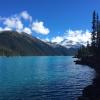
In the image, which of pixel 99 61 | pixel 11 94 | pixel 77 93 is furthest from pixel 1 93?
pixel 99 61

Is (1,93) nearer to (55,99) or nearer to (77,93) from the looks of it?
(55,99)

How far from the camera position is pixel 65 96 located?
44625 millimetres

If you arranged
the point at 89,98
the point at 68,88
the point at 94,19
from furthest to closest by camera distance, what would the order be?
the point at 94,19 → the point at 68,88 → the point at 89,98

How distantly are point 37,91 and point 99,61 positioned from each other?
179 feet

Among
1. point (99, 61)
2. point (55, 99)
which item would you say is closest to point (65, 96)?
point (55, 99)

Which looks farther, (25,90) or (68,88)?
(68,88)

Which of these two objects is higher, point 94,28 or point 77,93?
point 94,28

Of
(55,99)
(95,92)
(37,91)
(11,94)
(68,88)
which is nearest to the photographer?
(95,92)

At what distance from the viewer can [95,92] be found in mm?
39469

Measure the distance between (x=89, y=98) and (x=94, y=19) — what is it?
309 feet

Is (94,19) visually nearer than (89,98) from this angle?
No

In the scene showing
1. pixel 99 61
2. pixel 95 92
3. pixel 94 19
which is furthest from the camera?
pixel 94 19

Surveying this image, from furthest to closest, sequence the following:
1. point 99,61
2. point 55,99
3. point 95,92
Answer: point 99,61 < point 55,99 < point 95,92

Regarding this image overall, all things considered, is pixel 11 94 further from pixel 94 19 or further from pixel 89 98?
pixel 94 19
